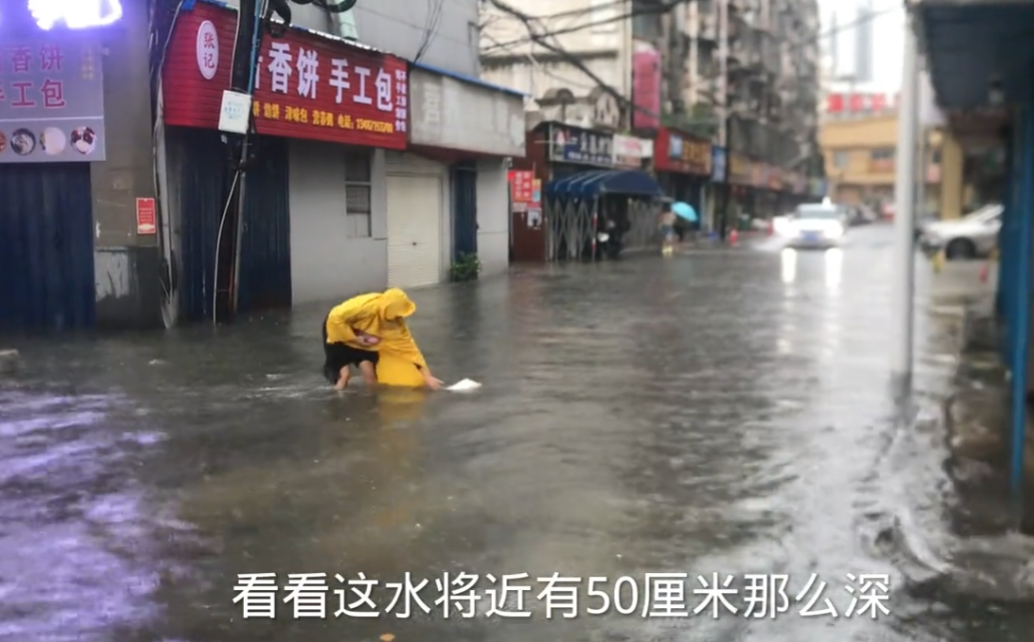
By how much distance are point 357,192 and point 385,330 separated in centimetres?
1067

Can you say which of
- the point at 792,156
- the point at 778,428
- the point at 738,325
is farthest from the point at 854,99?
the point at 778,428

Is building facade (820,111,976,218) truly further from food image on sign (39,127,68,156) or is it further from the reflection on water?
food image on sign (39,127,68,156)

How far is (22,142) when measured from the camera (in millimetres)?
14250

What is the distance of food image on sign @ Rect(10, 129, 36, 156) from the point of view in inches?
559

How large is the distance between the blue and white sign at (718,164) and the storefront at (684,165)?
48cm

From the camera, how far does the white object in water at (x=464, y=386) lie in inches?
395

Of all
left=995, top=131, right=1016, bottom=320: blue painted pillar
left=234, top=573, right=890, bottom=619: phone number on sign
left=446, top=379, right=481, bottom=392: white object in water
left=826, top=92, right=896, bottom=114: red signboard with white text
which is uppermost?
left=826, top=92, right=896, bottom=114: red signboard with white text

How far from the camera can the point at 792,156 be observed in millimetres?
83625

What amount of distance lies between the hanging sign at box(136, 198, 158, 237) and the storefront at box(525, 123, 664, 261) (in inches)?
739

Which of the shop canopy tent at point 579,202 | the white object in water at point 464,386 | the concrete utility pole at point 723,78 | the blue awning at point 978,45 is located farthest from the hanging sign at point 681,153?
the blue awning at point 978,45

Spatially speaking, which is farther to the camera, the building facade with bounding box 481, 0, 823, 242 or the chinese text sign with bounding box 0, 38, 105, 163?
the building facade with bounding box 481, 0, 823, 242

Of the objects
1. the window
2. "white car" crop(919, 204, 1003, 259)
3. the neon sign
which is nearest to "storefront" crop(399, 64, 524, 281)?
the window

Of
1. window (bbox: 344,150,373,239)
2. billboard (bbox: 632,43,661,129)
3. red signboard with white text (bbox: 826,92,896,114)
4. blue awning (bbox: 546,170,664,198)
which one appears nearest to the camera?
window (bbox: 344,150,373,239)

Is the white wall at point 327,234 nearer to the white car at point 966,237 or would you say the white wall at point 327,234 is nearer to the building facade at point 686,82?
the building facade at point 686,82
